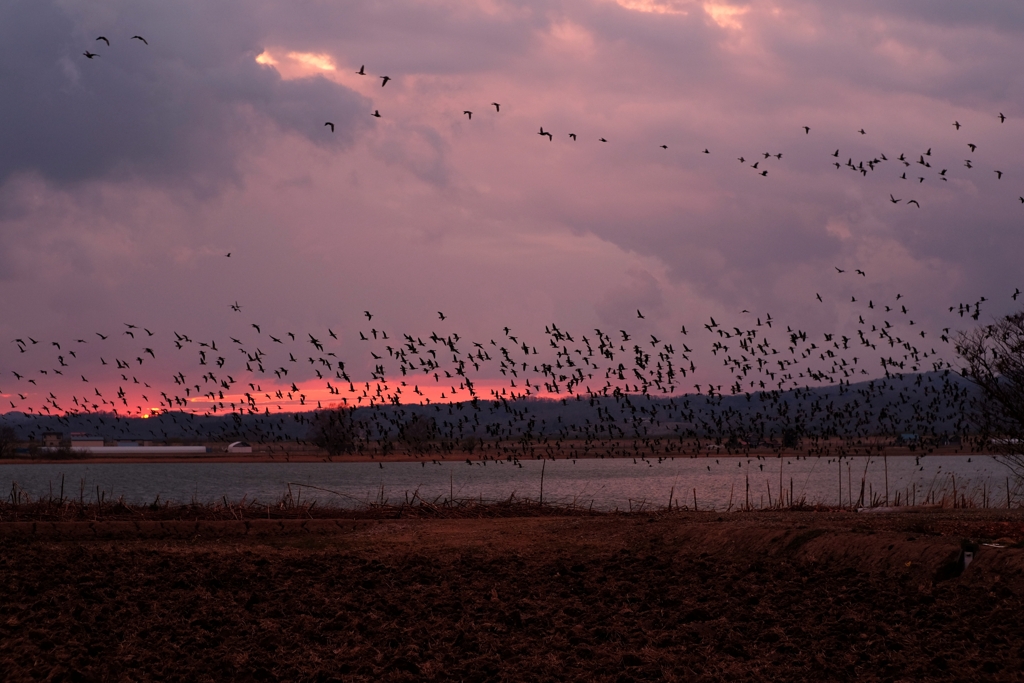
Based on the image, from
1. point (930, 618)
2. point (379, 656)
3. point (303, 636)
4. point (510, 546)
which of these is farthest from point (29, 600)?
point (930, 618)

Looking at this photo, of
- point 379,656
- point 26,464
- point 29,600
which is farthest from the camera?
point 26,464

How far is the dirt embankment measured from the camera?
18.2 m

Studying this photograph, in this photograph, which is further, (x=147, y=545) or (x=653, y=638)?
(x=147, y=545)

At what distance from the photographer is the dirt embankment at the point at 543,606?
18219mm

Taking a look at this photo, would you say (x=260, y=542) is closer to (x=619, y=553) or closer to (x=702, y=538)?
(x=619, y=553)

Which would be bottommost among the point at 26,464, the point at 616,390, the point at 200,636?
the point at 26,464

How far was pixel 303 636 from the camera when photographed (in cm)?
2077

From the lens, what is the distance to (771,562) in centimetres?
2520

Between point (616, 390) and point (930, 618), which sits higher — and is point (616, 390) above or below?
above

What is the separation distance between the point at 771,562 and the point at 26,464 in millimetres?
205345

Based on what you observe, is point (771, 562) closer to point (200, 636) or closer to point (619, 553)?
point (619, 553)

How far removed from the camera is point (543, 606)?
74.2 ft

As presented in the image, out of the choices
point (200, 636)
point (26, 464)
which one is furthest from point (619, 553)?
point (26, 464)

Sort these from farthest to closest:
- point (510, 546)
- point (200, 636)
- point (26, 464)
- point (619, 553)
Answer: point (26, 464), point (510, 546), point (619, 553), point (200, 636)
